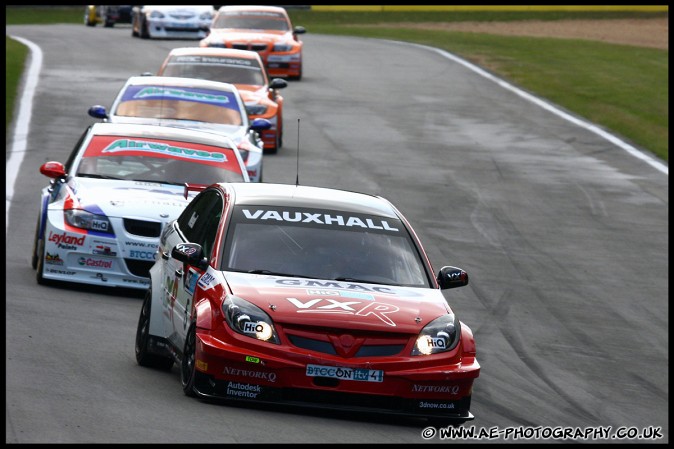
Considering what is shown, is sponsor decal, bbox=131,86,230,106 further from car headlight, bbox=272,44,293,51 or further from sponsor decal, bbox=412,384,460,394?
car headlight, bbox=272,44,293,51

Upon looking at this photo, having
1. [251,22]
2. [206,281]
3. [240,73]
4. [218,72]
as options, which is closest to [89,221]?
[206,281]

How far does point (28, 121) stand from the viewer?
25344mm

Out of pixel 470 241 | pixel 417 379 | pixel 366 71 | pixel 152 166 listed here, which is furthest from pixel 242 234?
pixel 366 71

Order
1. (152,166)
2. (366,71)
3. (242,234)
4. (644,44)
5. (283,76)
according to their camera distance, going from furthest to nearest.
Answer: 1. (644,44)
2. (366,71)
3. (283,76)
4. (152,166)
5. (242,234)

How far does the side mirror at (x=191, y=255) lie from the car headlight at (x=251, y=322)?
2.45 feet

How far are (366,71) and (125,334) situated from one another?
25.3 m

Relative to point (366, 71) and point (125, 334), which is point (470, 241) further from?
point (366, 71)

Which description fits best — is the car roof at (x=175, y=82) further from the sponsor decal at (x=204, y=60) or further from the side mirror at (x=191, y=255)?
the side mirror at (x=191, y=255)

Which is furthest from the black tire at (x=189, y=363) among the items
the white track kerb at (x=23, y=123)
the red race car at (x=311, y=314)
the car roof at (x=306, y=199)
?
the white track kerb at (x=23, y=123)

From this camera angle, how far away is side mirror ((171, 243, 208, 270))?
9.50 meters

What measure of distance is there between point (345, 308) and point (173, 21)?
3372cm

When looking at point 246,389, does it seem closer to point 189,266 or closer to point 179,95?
point 189,266

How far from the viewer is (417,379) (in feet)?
28.8

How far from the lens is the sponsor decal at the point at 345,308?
349 inches
